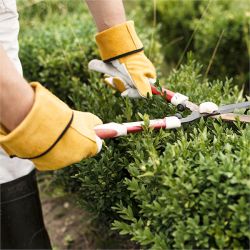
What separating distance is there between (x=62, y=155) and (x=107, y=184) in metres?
0.52

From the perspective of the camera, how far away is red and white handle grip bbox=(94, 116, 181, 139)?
1.91 meters

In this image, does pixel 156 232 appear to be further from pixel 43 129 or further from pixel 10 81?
pixel 10 81

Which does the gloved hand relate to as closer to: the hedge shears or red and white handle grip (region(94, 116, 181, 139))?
the hedge shears

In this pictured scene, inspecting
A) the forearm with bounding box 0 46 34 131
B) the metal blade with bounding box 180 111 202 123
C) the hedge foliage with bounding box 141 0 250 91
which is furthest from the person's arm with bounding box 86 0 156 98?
the hedge foliage with bounding box 141 0 250 91

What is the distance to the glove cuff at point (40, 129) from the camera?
67.5 inches

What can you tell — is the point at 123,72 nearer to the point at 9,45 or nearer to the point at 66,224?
the point at 9,45

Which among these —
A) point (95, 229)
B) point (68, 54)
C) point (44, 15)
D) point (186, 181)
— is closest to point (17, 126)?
point (186, 181)

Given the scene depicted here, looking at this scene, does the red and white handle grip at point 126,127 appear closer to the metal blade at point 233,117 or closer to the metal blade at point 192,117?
the metal blade at point 192,117

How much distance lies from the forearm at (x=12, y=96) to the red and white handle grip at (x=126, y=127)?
31cm

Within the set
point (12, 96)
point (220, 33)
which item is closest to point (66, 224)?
point (12, 96)

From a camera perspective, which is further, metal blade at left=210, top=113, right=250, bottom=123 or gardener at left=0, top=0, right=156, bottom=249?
metal blade at left=210, top=113, right=250, bottom=123

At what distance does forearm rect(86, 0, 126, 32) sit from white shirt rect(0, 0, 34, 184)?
39cm

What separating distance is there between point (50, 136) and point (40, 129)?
1.7 inches

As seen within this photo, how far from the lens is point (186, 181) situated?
5.72 ft
